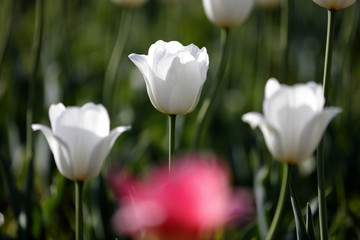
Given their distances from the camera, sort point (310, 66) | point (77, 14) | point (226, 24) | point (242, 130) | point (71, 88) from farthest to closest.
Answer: point (77, 14)
point (310, 66)
point (71, 88)
point (242, 130)
point (226, 24)

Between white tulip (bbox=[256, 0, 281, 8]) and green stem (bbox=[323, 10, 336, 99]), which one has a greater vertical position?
white tulip (bbox=[256, 0, 281, 8])

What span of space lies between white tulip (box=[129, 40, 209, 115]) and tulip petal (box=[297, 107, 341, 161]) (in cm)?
26

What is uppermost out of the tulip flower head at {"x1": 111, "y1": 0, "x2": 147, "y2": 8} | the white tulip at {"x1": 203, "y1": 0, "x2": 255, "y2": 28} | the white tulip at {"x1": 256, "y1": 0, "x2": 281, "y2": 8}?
the white tulip at {"x1": 256, "y1": 0, "x2": 281, "y2": 8}

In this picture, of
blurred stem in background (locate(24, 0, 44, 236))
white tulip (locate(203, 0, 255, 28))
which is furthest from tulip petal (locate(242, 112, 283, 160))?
blurred stem in background (locate(24, 0, 44, 236))

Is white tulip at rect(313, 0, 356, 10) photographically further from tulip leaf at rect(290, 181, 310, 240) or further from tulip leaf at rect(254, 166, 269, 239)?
tulip leaf at rect(254, 166, 269, 239)

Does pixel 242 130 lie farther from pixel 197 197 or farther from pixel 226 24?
pixel 197 197

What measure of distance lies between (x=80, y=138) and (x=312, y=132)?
367mm

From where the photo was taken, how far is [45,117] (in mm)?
2096

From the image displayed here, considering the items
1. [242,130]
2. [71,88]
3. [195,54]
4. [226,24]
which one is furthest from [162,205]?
[71,88]

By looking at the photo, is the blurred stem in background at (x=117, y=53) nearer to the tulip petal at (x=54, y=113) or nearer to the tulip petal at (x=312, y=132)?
the tulip petal at (x=54, y=113)

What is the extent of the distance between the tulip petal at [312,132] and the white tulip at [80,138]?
280mm

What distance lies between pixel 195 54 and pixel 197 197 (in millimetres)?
609

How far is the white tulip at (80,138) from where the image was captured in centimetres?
87

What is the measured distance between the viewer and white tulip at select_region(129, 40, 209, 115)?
0.94 m
